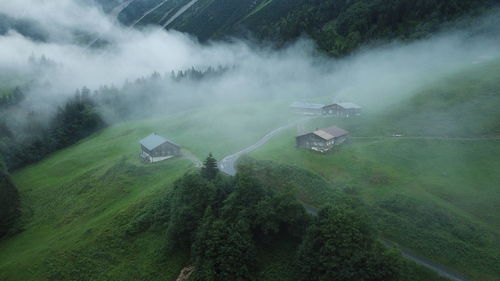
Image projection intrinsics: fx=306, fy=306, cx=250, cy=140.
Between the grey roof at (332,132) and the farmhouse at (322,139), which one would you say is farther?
the grey roof at (332,132)

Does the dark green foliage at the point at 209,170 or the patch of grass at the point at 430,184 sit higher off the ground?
the dark green foliage at the point at 209,170

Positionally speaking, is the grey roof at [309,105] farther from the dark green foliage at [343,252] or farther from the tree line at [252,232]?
the dark green foliage at [343,252]

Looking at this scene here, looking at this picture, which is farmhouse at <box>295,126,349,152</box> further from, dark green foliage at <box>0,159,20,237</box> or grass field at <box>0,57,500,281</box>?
dark green foliage at <box>0,159,20,237</box>

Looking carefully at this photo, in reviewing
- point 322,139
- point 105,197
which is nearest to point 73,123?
point 105,197

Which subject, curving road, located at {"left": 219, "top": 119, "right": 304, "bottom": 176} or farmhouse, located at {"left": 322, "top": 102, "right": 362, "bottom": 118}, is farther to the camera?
farmhouse, located at {"left": 322, "top": 102, "right": 362, "bottom": 118}

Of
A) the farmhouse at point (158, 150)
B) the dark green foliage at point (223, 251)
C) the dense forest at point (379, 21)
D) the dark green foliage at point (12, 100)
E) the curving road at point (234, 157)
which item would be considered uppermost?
the dense forest at point (379, 21)

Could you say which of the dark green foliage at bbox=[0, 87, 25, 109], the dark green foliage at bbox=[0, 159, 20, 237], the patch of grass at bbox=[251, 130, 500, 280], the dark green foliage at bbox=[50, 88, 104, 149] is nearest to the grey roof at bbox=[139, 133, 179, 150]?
the patch of grass at bbox=[251, 130, 500, 280]

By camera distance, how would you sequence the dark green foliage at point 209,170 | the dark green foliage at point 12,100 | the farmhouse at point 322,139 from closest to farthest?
the dark green foliage at point 209,170 → the farmhouse at point 322,139 → the dark green foliage at point 12,100

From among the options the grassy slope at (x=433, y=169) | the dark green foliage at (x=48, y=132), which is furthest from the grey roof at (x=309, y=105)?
the dark green foliage at (x=48, y=132)
